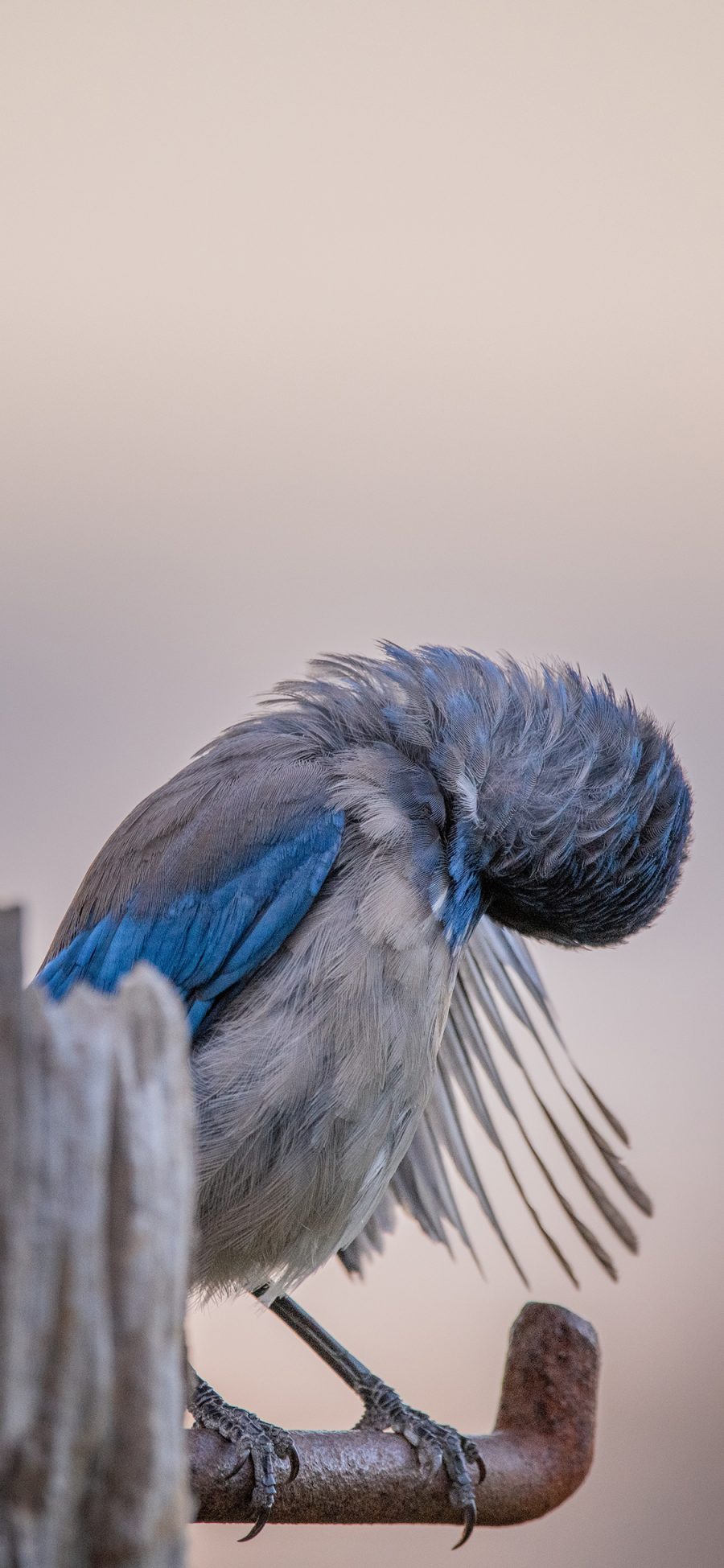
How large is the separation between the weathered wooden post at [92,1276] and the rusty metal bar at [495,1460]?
125 centimetres

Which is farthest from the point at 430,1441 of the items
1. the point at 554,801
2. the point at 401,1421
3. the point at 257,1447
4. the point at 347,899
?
the point at 554,801

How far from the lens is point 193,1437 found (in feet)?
6.22

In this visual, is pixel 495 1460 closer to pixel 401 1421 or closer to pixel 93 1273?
pixel 401 1421

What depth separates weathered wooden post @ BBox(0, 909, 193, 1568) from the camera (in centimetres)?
67

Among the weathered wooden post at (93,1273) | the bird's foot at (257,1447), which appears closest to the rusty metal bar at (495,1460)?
the bird's foot at (257,1447)

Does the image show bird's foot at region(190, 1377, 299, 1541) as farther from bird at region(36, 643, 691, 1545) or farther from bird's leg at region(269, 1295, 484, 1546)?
bird's leg at region(269, 1295, 484, 1546)

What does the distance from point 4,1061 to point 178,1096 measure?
9 cm

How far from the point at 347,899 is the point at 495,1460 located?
73 centimetres

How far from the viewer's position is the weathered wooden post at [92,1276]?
2.19 feet

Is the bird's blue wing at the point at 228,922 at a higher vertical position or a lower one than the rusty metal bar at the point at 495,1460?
higher

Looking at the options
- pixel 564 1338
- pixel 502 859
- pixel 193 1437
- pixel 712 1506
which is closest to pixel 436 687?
pixel 502 859

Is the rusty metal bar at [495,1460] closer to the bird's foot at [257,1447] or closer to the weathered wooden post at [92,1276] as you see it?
the bird's foot at [257,1447]

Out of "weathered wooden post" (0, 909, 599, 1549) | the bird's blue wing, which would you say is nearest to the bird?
the bird's blue wing

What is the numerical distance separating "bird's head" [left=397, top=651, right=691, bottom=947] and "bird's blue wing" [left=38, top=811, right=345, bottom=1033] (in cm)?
19
